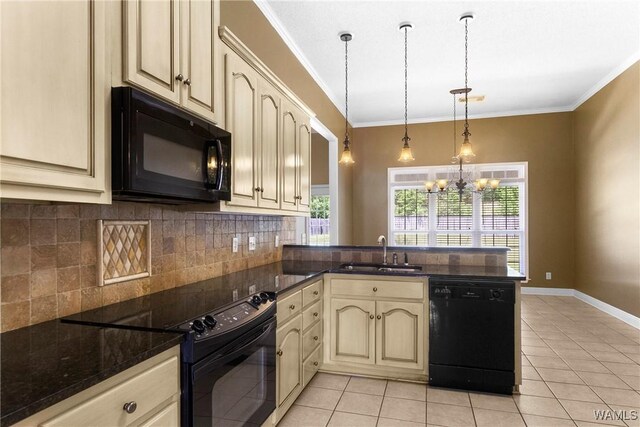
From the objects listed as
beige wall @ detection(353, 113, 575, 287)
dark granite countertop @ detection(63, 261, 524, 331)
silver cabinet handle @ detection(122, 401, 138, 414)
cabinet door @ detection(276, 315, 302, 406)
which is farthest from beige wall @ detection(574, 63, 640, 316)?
silver cabinet handle @ detection(122, 401, 138, 414)

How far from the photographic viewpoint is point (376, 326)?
288cm

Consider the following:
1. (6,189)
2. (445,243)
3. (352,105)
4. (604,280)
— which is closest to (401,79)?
(352,105)

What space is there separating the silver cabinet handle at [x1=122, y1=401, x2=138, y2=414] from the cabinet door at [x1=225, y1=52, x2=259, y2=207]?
119cm

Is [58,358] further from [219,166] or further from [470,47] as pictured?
[470,47]

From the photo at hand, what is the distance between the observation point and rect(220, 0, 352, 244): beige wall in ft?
9.20

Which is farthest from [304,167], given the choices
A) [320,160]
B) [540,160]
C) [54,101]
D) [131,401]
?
[540,160]

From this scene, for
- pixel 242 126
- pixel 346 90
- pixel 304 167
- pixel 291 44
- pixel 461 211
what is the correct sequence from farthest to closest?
pixel 461 211
pixel 346 90
pixel 291 44
pixel 304 167
pixel 242 126

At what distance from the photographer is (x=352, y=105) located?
19.8 ft

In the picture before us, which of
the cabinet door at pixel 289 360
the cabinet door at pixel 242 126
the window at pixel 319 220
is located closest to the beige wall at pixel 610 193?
the cabinet door at pixel 289 360

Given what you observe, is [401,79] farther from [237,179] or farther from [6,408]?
[6,408]

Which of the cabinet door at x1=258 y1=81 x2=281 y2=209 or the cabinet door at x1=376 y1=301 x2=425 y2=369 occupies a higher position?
the cabinet door at x1=258 y1=81 x2=281 y2=209

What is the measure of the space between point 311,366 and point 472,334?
1198 millimetres

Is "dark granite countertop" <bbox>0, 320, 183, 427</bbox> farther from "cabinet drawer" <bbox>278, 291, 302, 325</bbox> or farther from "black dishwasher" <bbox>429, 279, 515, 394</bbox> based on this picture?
"black dishwasher" <bbox>429, 279, 515, 394</bbox>

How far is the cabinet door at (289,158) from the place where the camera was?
113 inches
